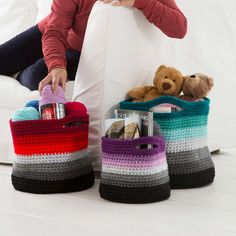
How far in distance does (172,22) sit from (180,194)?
1.69ft

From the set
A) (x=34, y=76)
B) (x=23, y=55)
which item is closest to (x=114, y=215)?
(x=34, y=76)

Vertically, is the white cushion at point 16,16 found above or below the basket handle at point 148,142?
above

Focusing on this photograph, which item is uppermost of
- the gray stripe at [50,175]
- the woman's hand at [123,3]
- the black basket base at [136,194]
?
the woman's hand at [123,3]

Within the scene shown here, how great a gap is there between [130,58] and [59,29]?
26cm

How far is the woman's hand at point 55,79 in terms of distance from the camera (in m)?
1.27

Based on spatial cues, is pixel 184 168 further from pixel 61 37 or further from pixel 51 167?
pixel 61 37

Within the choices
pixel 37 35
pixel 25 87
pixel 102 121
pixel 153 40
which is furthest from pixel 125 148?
pixel 37 35

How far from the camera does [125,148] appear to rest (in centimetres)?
109

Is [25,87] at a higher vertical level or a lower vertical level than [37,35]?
lower

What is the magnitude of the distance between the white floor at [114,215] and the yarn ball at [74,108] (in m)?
0.22

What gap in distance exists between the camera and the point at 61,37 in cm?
139

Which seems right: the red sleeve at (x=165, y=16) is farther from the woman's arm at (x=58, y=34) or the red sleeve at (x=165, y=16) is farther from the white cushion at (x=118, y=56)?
the woman's arm at (x=58, y=34)

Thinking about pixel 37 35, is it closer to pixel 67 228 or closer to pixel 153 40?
pixel 153 40

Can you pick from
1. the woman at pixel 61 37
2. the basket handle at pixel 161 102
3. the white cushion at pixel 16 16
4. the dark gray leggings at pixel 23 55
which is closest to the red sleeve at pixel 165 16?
the woman at pixel 61 37
